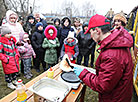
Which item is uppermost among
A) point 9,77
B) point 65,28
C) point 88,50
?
point 65,28

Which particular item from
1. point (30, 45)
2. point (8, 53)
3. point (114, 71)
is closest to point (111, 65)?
point (114, 71)

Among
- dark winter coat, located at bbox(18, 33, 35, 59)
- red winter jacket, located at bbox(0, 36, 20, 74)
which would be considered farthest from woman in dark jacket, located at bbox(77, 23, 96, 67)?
red winter jacket, located at bbox(0, 36, 20, 74)

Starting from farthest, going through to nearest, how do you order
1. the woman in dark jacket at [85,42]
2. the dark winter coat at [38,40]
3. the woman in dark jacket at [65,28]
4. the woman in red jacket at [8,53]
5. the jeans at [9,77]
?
the woman in dark jacket at [65,28] → the woman in dark jacket at [85,42] → the dark winter coat at [38,40] → the jeans at [9,77] → the woman in red jacket at [8,53]

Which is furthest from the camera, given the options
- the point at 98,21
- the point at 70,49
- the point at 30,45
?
the point at 30,45

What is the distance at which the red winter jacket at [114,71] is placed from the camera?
1.00 metres

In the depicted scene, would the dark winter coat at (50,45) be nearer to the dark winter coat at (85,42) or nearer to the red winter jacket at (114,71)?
the dark winter coat at (85,42)

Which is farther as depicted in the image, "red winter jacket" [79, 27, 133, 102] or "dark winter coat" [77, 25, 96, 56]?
"dark winter coat" [77, 25, 96, 56]

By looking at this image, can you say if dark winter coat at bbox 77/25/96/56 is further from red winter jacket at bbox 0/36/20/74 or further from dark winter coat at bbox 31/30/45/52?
red winter jacket at bbox 0/36/20/74

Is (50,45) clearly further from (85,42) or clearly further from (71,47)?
(85,42)

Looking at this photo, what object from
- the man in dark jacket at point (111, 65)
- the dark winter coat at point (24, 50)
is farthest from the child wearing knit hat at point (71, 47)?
the man in dark jacket at point (111, 65)

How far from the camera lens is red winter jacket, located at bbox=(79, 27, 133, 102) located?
1004mm

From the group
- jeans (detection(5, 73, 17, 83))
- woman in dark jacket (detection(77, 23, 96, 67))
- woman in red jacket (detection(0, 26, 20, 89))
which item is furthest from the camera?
woman in dark jacket (detection(77, 23, 96, 67))

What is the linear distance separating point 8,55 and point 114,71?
103 inches

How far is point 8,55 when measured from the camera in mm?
2594
